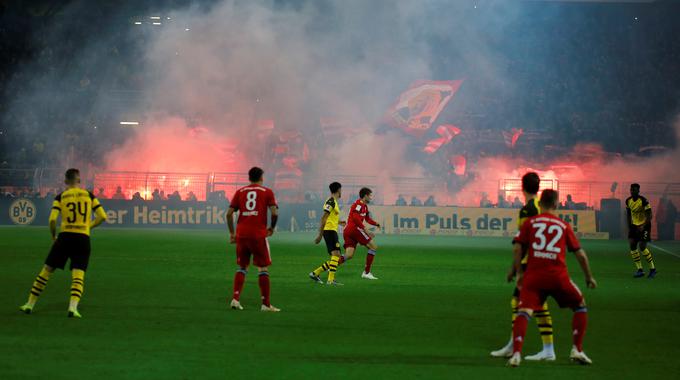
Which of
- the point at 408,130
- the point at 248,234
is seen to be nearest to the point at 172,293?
the point at 248,234

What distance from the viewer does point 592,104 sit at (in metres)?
49.4

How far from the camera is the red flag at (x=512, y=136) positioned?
48.4 m

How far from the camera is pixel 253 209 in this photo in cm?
1118

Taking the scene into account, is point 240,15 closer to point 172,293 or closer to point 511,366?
point 172,293

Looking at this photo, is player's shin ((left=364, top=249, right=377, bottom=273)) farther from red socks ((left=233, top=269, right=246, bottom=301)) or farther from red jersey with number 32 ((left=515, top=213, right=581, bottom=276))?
red jersey with number 32 ((left=515, top=213, right=581, bottom=276))

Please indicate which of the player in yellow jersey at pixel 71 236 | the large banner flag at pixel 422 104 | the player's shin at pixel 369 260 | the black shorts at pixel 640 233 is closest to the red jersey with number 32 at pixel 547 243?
the player in yellow jersey at pixel 71 236

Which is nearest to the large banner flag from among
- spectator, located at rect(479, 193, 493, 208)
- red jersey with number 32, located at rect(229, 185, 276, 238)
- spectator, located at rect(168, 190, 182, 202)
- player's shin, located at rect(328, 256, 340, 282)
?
spectator, located at rect(479, 193, 493, 208)

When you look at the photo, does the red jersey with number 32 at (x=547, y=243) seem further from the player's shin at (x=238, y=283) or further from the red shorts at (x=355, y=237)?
the red shorts at (x=355, y=237)

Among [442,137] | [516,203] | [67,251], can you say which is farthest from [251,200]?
[442,137]

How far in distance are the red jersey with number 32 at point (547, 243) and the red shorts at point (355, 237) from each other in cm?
874

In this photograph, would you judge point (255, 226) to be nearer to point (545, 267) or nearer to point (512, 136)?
point (545, 267)

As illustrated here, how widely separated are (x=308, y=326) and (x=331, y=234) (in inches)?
230

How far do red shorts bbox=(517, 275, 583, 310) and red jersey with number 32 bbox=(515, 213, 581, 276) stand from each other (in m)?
0.06

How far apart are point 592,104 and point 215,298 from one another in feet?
137
